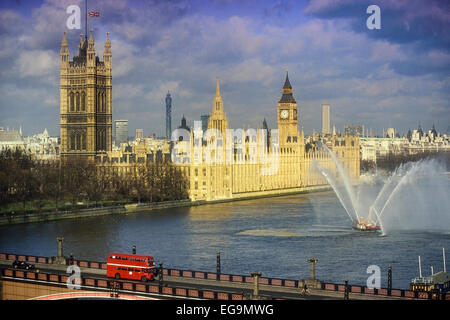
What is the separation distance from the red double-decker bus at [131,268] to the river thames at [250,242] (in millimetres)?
5103

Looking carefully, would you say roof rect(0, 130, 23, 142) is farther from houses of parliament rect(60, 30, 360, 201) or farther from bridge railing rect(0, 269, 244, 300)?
bridge railing rect(0, 269, 244, 300)

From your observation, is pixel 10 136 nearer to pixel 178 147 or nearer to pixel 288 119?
pixel 178 147

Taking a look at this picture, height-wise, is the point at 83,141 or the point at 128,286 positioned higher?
the point at 83,141

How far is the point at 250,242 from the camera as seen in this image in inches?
1236

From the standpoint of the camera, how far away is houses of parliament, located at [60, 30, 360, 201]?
184 feet

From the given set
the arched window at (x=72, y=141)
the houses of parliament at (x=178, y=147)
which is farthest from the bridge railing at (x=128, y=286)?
the arched window at (x=72, y=141)

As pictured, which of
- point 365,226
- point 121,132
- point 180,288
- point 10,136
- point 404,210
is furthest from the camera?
point 121,132

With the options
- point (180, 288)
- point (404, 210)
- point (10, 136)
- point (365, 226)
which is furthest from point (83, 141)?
point (180, 288)

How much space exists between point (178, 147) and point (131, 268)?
38.3m

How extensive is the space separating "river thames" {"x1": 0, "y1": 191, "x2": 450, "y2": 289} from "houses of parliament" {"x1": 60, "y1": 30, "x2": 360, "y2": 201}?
11.9m

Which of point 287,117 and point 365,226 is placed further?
point 287,117

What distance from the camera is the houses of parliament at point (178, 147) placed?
5600 centimetres

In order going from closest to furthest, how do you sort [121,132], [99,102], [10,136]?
[99,102] < [10,136] < [121,132]
